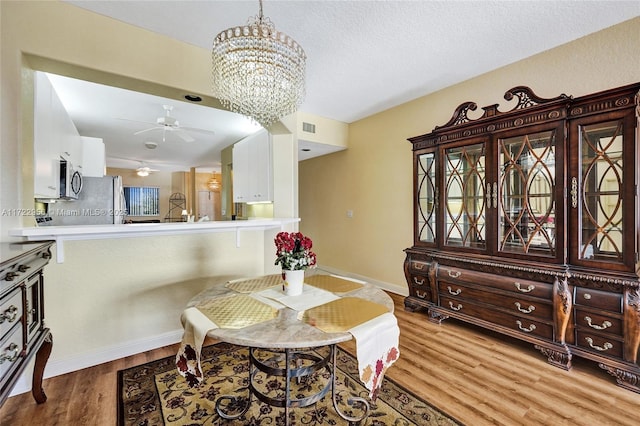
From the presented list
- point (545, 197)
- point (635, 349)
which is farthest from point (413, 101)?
point (635, 349)

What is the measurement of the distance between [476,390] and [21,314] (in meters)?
2.61

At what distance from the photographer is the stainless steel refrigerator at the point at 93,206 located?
309 cm

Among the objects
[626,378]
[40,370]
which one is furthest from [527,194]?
[40,370]

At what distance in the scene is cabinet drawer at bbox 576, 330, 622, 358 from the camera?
1949 millimetres

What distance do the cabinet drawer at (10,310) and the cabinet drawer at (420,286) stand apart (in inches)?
122

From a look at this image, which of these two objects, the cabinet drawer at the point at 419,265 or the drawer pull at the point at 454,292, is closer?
the drawer pull at the point at 454,292

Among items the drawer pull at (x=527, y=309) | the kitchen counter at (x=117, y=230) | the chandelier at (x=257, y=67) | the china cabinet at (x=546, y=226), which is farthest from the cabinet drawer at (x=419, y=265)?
the chandelier at (x=257, y=67)

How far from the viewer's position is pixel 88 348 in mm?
2217

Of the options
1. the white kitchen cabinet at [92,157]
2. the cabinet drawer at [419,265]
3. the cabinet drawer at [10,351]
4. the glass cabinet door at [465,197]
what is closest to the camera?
the cabinet drawer at [10,351]

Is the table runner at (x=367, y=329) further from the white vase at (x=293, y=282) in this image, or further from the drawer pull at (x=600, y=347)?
the drawer pull at (x=600, y=347)

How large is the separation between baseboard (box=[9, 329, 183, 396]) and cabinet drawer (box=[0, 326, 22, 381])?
0.89 metres

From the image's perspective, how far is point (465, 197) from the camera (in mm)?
2904

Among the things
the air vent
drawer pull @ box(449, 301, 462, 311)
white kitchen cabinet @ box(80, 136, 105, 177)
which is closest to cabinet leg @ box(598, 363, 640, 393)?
drawer pull @ box(449, 301, 462, 311)

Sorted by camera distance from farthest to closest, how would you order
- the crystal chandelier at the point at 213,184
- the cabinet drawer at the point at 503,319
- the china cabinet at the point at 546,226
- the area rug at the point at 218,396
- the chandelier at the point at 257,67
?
the crystal chandelier at the point at 213,184 → the cabinet drawer at the point at 503,319 → the china cabinet at the point at 546,226 → the chandelier at the point at 257,67 → the area rug at the point at 218,396
